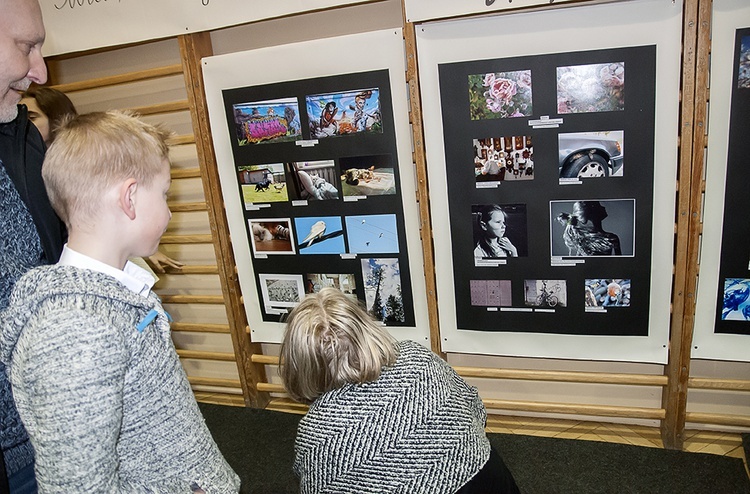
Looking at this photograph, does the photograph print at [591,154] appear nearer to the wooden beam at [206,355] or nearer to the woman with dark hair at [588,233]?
the woman with dark hair at [588,233]

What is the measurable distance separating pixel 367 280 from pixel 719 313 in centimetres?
156

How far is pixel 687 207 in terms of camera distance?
2.12 meters

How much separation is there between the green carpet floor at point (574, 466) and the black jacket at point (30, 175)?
1.74 meters

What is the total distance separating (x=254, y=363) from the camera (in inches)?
122

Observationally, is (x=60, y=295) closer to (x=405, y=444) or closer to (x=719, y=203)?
(x=405, y=444)

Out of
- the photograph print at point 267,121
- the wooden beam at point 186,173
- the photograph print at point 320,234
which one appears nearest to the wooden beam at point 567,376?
the photograph print at point 320,234

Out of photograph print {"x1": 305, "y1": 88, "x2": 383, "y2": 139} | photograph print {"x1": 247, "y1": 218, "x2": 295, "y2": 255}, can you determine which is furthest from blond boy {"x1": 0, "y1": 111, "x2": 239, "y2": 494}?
photograph print {"x1": 247, "y1": 218, "x2": 295, "y2": 255}

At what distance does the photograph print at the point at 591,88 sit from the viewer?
2.05m

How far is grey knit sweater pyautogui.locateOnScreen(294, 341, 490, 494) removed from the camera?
1.29m

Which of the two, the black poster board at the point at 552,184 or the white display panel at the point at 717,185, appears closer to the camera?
the white display panel at the point at 717,185

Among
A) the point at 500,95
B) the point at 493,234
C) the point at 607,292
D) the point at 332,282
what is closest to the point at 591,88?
the point at 500,95

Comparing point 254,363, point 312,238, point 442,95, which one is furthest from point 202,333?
point 442,95

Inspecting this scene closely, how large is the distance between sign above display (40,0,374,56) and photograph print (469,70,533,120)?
0.71 metres

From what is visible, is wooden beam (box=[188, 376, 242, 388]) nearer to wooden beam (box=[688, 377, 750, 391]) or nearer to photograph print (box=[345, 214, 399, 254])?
photograph print (box=[345, 214, 399, 254])
